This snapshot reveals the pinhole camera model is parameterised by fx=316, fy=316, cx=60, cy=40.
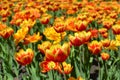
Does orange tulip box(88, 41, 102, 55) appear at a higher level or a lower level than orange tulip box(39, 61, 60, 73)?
higher

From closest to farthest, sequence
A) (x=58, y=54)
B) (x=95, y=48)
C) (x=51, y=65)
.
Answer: (x=58, y=54) → (x=51, y=65) → (x=95, y=48)

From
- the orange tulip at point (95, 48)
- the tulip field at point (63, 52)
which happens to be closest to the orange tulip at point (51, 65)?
the tulip field at point (63, 52)

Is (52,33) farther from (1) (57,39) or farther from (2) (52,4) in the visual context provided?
(2) (52,4)

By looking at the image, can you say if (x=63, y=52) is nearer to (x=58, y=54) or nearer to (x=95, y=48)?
(x=58, y=54)

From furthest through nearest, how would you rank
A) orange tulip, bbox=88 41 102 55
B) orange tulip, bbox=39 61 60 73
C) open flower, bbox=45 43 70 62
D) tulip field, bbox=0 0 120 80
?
orange tulip, bbox=88 41 102 55 → orange tulip, bbox=39 61 60 73 → tulip field, bbox=0 0 120 80 → open flower, bbox=45 43 70 62

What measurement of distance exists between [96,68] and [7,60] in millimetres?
1468

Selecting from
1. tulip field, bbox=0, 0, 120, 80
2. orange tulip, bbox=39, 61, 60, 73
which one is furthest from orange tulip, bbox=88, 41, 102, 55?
orange tulip, bbox=39, 61, 60, 73

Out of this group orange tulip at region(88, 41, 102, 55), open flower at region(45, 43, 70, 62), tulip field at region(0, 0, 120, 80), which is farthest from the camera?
orange tulip at region(88, 41, 102, 55)

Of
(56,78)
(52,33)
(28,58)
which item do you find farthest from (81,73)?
(28,58)

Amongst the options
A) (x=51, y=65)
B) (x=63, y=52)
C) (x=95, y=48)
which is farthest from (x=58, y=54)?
(x=95, y=48)

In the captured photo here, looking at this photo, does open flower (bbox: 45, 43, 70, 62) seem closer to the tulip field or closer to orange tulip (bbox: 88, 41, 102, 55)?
the tulip field

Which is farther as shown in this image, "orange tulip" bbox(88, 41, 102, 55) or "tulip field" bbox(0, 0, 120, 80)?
"orange tulip" bbox(88, 41, 102, 55)

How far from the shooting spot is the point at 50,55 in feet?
8.99

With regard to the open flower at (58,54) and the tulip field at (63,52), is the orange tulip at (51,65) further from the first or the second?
the open flower at (58,54)
